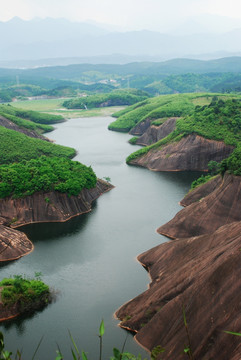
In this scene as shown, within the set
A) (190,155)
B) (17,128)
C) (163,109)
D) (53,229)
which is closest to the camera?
(53,229)

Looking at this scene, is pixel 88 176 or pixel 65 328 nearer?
pixel 65 328

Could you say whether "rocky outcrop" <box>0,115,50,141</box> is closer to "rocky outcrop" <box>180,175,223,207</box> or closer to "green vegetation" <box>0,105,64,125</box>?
"green vegetation" <box>0,105,64,125</box>

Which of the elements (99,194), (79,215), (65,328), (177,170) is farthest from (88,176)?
(65,328)

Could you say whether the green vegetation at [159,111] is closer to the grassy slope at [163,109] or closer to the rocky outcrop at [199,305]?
the grassy slope at [163,109]

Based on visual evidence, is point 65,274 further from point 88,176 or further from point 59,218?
point 88,176

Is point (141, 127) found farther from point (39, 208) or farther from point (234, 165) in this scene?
point (234, 165)

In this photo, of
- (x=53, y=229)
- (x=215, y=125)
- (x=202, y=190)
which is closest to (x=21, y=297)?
(x=53, y=229)

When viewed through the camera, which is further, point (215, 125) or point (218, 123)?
point (218, 123)
